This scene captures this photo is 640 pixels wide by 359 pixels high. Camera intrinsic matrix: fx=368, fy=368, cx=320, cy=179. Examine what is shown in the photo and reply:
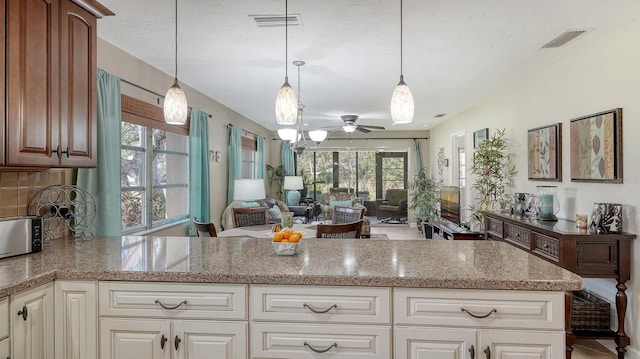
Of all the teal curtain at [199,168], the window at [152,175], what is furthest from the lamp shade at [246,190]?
the window at [152,175]

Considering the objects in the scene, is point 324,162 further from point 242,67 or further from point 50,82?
point 50,82

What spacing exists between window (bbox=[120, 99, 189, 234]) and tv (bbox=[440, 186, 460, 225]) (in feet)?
14.0

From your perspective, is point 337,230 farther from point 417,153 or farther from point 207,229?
point 417,153

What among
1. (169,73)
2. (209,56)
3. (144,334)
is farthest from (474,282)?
(169,73)

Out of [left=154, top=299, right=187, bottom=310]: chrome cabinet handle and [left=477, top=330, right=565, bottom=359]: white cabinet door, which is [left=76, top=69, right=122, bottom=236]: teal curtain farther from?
[left=477, top=330, right=565, bottom=359]: white cabinet door

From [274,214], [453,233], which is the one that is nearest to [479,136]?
[453,233]

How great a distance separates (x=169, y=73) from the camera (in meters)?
4.05

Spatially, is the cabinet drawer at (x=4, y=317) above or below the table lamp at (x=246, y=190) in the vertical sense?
below

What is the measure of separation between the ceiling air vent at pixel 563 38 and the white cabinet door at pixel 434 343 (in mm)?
Result: 2573

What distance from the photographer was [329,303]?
1.57m

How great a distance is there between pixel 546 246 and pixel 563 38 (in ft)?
5.51

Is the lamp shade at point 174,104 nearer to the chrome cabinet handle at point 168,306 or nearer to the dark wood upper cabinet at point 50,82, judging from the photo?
the dark wood upper cabinet at point 50,82

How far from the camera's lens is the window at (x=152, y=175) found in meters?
3.71

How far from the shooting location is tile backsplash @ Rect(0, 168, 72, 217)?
209 centimetres
